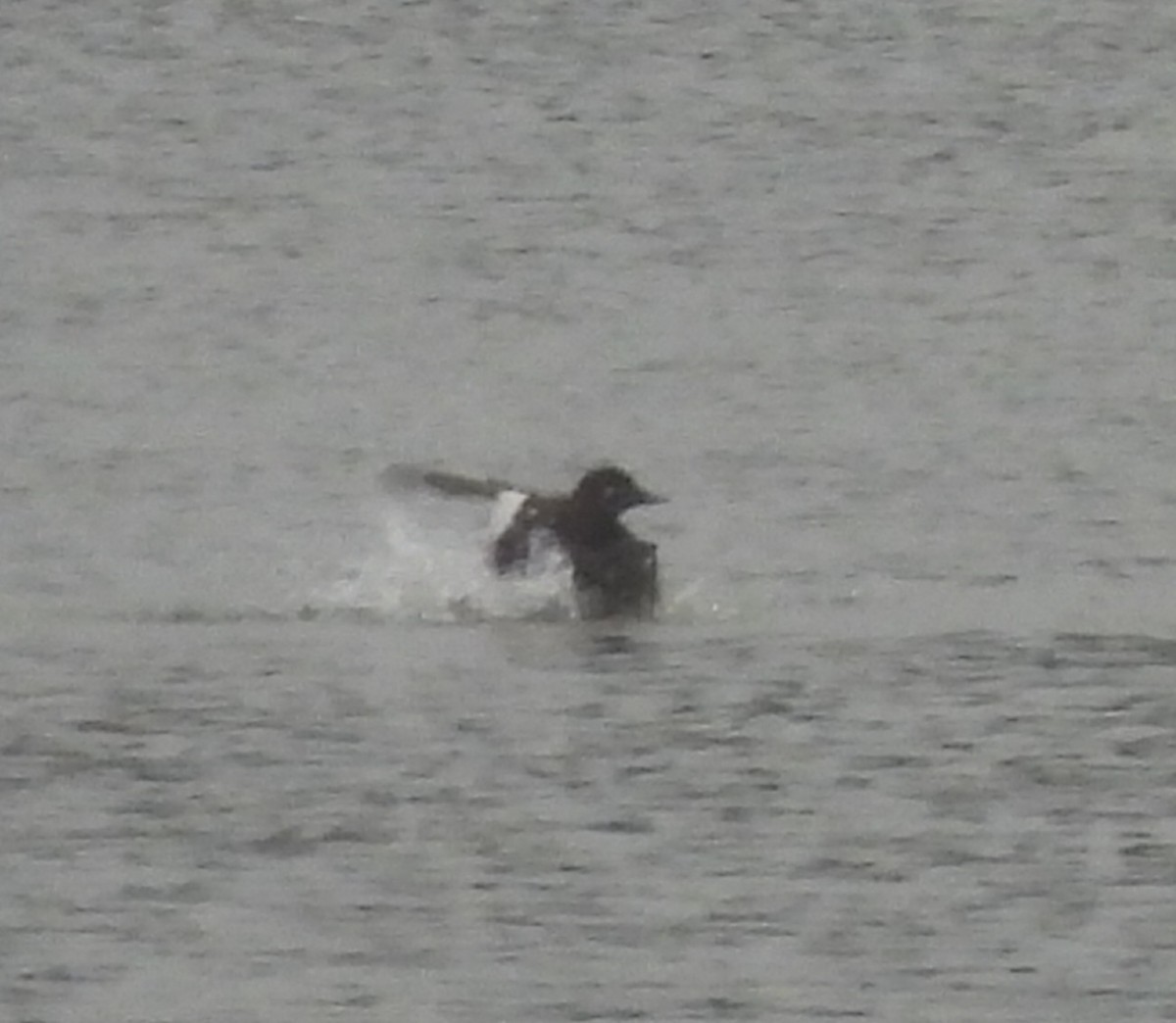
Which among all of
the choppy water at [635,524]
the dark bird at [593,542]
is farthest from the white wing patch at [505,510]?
the choppy water at [635,524]

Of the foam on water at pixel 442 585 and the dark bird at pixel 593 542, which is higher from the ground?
the dark bird at pixel 593 542

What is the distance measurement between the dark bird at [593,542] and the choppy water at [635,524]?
0.48 feet

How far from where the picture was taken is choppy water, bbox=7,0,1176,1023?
11.8 meters

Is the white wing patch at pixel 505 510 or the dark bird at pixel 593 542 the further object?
the white wing patch at pixel 505 510

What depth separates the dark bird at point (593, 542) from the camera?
1564 cm

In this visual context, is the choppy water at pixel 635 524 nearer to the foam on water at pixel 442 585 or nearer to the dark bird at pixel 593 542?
the foam on water at pixel 442 585

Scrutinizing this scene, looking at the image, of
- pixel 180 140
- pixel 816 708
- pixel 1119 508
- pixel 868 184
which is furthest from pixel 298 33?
pixel 816 708

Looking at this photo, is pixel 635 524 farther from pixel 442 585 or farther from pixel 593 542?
pixel 442 585

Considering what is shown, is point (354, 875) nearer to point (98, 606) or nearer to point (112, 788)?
point (112, 788)

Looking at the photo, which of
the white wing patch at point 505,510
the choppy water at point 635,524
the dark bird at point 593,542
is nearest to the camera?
the choppy water at point 635,524

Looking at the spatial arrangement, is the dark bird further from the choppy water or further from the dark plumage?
the choppy water

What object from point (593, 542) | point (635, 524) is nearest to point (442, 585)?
point (593, 542)

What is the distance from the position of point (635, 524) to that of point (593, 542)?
113 centimetres

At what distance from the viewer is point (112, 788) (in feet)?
42.5
